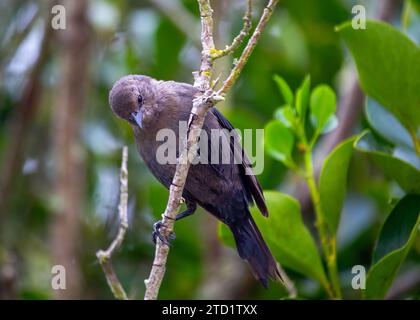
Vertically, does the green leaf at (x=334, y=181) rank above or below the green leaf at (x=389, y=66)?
below

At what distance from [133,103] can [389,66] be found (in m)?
1.26

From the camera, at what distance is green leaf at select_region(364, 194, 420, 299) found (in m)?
3.15

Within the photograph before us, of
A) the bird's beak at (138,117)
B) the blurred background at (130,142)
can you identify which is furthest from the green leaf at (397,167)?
the bird's beak at (138,117)

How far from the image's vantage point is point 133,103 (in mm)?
3994

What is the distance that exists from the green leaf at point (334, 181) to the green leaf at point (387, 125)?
10.5 inches

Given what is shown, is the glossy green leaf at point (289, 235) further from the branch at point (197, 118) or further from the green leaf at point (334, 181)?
the branch at point (197, 118)

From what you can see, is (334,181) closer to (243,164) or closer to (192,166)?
(243,164)

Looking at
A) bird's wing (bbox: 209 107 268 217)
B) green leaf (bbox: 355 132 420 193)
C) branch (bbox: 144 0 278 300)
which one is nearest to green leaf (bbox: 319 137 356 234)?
green leaf (bbox: 355 132 420 193)

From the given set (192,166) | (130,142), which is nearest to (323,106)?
(192,166)

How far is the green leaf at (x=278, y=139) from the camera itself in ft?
11.9

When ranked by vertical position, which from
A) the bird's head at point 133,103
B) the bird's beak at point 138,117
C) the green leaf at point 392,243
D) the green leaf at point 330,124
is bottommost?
the green leaf at point 392,243
